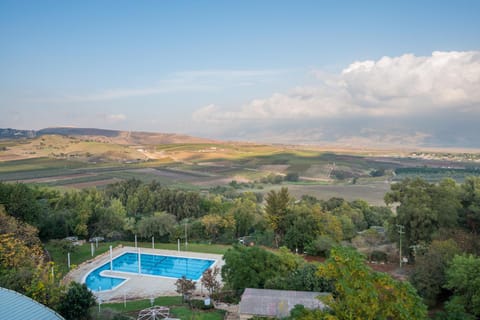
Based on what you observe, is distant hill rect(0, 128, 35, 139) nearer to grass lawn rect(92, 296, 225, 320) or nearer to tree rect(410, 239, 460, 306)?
grass lawn rect(92, 296, 225, 320)

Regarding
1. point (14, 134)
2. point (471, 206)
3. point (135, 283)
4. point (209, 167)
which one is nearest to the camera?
point (471, 206)

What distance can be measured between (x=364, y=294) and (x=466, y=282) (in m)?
6.92

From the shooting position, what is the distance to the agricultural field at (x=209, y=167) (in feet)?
171

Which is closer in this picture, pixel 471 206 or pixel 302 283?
pixel 302 283

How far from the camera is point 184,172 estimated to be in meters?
62.5

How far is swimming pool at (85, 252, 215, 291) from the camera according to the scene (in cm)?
1922

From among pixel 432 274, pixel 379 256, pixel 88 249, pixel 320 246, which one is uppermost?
pixel 432 274

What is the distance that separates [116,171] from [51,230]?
3562cm

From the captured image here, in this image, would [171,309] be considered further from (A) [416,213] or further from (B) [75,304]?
(A) [416,213]

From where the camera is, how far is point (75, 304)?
12.1m

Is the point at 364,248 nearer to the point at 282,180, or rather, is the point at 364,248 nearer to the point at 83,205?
the point at 83,205

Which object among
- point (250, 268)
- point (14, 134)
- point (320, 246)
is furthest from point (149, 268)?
point (14, 134)

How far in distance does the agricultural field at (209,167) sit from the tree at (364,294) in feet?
120

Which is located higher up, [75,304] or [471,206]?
[471,206]
